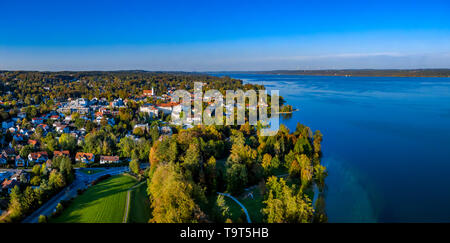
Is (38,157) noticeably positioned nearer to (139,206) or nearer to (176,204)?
(139,206)

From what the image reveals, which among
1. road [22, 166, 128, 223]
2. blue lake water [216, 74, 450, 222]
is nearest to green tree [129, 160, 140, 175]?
road [22, 166, 128, 223]

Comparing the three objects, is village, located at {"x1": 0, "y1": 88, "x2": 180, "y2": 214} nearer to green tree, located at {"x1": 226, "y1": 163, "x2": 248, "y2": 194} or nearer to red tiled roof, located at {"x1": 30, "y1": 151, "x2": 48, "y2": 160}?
red tiled roof, located at {"x1": 30, "y1": 151, "x2": 48, "y2": 160}

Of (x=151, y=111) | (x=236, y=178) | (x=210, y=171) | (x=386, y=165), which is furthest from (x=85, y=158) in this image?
(x=386, y=165)

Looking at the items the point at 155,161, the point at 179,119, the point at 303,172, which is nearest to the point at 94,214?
the point at 155,161
